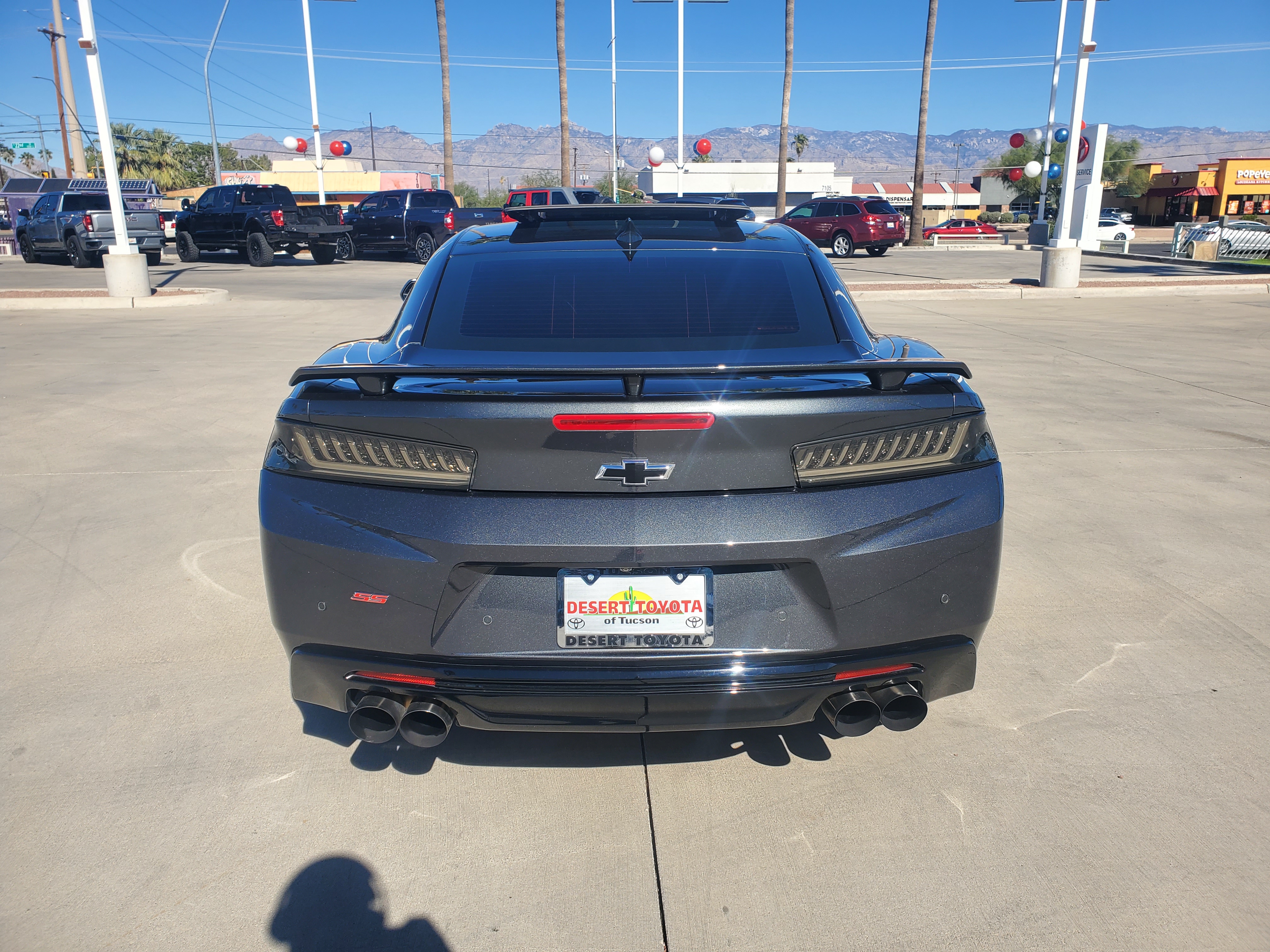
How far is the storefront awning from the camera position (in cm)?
6738

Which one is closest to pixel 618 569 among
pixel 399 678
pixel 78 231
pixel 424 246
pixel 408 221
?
pixel 399 678

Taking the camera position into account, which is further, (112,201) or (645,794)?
(112,201)

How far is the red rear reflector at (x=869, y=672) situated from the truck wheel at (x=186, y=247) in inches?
1057

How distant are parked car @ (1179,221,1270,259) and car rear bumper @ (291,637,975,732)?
30.0 m

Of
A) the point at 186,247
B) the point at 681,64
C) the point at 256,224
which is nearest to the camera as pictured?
the point at 256,224

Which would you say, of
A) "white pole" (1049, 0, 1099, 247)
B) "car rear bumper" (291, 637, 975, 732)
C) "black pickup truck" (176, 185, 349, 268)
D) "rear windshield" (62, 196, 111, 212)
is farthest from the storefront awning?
"car rear bumper" (291, 637, 975, 732)

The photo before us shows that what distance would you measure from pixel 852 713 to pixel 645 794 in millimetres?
692

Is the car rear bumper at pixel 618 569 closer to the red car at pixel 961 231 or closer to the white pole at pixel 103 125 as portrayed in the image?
the white pole at pixel 103 125

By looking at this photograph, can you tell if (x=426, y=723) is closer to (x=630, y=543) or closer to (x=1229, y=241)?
(x=630, y=543)

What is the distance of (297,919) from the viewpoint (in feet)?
7.50

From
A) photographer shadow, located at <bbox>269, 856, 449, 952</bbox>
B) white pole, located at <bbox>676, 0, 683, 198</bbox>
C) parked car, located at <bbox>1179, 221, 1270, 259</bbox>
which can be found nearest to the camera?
photographer shadow, located at <bbox>269, 856, 449, 952</bbox>

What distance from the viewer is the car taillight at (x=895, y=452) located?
2.38 metres

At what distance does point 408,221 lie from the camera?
25484 mm

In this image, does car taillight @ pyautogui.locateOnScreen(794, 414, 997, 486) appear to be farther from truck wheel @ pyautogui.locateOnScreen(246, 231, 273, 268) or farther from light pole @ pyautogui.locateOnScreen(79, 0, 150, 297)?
truck wheel @ pyautogui.locateOnScreen(246, 231, 273, 268)
